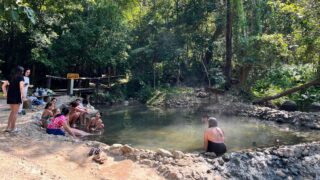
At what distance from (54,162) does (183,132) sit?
659 cm

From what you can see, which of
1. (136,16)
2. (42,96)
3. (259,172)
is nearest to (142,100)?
(136,16)

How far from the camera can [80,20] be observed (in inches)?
825

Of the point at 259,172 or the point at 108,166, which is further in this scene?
the point at 259,172

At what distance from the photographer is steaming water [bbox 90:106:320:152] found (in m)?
10.8

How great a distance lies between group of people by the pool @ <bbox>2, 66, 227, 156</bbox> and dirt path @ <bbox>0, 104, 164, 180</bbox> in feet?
2.81

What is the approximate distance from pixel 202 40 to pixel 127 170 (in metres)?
18.7

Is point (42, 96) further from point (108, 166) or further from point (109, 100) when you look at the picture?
point (108, 166)

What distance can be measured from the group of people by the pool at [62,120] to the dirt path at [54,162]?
86 centimetres

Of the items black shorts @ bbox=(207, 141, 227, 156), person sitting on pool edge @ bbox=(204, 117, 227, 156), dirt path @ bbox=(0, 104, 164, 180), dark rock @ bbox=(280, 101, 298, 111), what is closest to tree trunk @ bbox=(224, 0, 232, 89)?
dark rock @ bbox=(280, 101, 298, 111)

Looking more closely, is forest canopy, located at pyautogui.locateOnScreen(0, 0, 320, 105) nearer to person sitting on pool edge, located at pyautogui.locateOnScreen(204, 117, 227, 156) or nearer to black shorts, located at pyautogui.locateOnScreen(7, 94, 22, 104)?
person sitting on pool edge, located at pyautogui.locateOnScreen(204, 117, 227, 156)

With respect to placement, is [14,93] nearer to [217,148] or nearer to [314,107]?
[217,148]

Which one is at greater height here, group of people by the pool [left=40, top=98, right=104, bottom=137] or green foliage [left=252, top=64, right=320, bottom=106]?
green foliage [left=252, top=64, right=320, bottom=106]

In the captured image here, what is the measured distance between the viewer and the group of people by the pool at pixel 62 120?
8102 millimetres

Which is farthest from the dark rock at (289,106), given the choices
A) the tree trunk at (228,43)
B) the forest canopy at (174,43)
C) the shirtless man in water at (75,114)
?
the shirtless man in water at (75,114)
